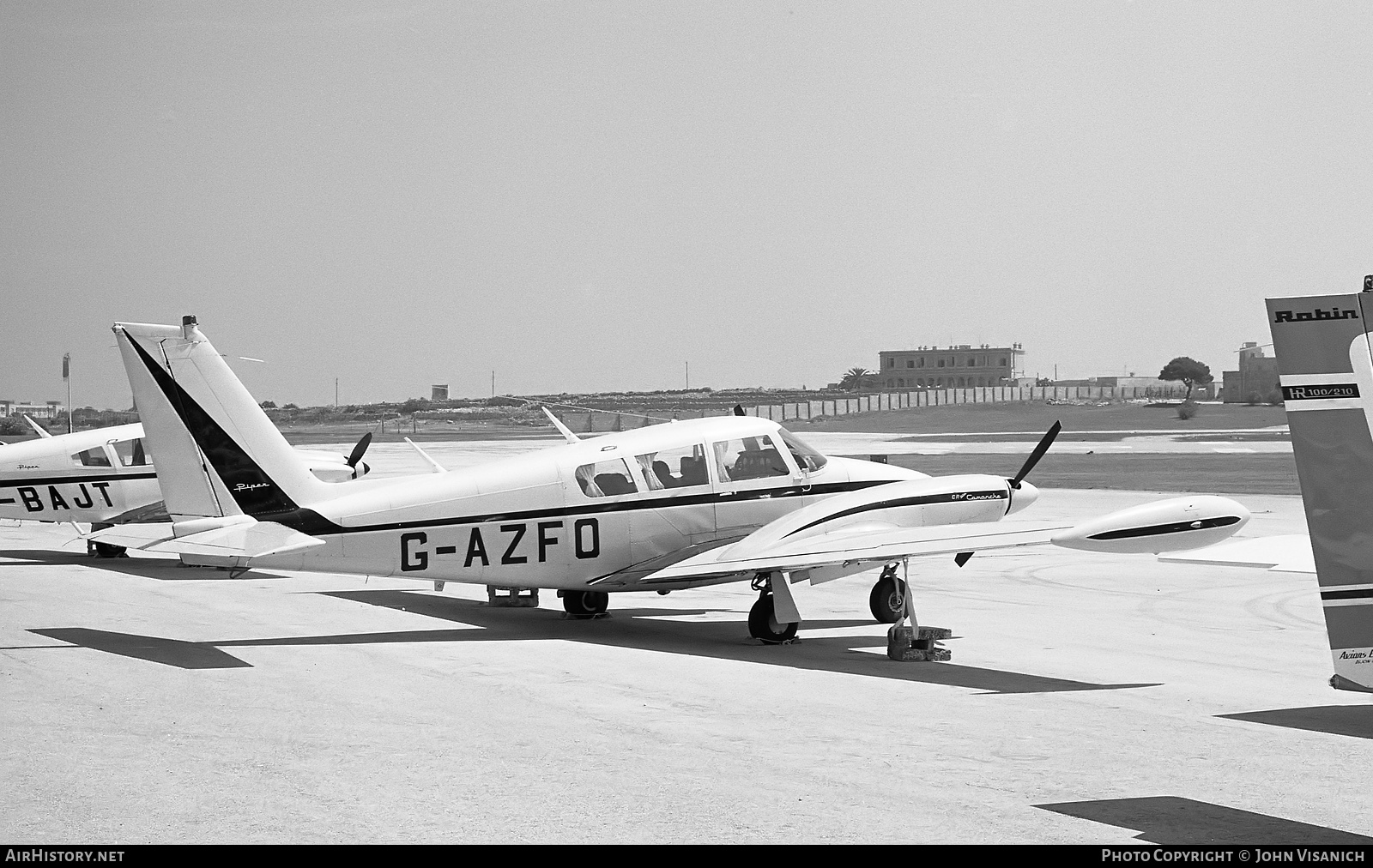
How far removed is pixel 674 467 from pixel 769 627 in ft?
7.09

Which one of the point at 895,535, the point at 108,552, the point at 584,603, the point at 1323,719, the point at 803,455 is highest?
the point at 803,455

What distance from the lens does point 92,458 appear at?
2442 cm

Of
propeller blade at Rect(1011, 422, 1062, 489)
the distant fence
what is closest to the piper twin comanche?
propeller blade at Rect(1011, 422, 1062, 489)

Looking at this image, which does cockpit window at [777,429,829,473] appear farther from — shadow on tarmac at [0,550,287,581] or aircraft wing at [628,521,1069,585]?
shadow on tarmac at [0,550,287,581]

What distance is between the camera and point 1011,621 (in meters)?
15.4

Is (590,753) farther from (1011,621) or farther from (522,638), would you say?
(1011,621)

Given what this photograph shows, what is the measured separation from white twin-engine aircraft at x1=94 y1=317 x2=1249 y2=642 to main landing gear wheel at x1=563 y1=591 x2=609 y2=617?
1.98 feet

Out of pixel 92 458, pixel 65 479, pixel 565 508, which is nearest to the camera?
pixel 565 508

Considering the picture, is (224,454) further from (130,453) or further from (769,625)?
(130,453)

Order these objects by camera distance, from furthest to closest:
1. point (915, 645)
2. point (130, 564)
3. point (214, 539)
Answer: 1. point (130, 564)
2. point (214, 539)
3. point (915, 645)

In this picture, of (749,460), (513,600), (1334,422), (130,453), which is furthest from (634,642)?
(130,453)

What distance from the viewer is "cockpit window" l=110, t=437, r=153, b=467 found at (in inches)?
965

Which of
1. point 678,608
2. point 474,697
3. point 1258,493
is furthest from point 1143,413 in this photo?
point 474,697

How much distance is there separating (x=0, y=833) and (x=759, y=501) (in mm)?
9676
